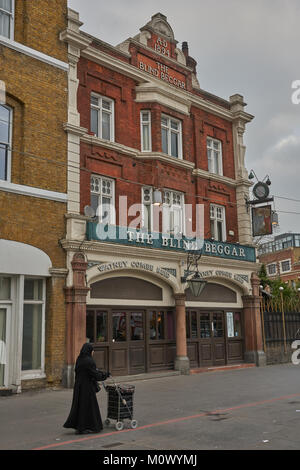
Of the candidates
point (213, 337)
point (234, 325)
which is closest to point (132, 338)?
point (213, 337)

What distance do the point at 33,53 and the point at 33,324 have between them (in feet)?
27.6

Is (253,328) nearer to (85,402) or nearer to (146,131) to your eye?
(146,131)

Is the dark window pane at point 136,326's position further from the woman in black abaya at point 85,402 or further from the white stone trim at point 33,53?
the white stone trim at point 33,53

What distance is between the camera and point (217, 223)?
2184 centimetres

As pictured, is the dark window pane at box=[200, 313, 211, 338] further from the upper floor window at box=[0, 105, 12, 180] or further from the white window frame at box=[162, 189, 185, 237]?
the upper floor window at box=[0, 105, 12, 180]

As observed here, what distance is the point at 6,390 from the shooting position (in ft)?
42.7

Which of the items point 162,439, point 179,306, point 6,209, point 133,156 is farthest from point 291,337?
point 162,439

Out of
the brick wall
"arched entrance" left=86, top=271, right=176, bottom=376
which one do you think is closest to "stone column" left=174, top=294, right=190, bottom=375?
"arched entrance" left=86, top=271, right=176, bottom=376

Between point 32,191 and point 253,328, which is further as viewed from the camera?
point 253,328

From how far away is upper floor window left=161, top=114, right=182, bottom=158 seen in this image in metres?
19.8

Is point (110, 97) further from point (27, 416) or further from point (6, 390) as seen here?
point (27, 416)

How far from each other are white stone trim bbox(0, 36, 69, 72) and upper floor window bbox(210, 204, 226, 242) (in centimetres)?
902

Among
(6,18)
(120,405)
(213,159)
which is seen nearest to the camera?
(120,405)

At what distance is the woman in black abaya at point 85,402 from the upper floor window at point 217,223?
13.6m
